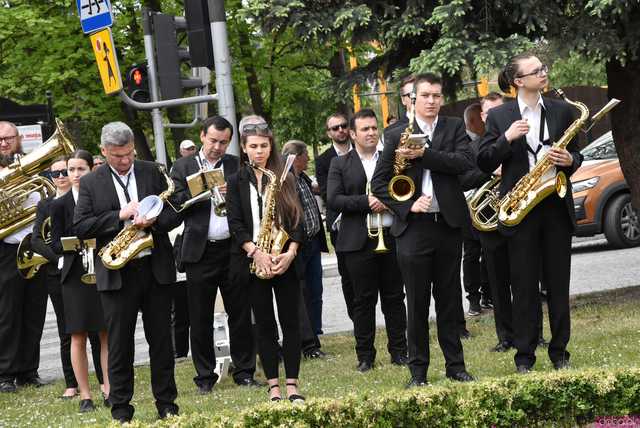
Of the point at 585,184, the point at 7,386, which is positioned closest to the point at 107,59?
the point at 7,386

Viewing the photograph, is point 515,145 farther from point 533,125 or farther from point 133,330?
point 133,330

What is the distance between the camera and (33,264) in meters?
11.1

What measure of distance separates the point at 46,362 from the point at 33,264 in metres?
2.57

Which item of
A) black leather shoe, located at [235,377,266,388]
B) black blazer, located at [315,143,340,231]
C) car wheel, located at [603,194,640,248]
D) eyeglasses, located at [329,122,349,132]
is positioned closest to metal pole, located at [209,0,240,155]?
black blazer, located at [315,143,340,231]

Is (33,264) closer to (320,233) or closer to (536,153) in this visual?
(320,233)

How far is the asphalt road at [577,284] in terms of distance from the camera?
1347cm

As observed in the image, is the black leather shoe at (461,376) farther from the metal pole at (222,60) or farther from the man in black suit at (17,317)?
the man in black suit at (17,317)

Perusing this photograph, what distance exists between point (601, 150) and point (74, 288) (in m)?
11.5

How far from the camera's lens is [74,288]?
9312 mm

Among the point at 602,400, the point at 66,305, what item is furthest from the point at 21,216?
the point at 602,400

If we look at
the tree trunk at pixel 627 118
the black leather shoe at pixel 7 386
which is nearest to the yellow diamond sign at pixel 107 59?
the black leather shoe at pixel 7 386

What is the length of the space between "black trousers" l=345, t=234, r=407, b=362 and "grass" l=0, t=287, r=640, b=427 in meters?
0.22

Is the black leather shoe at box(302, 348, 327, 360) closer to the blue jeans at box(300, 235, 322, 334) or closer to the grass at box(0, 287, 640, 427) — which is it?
the grass at box(0, 287, 640, 427)

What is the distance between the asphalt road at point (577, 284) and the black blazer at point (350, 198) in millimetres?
3271
